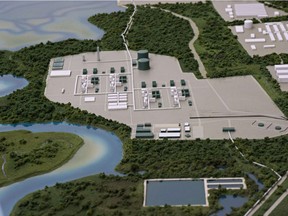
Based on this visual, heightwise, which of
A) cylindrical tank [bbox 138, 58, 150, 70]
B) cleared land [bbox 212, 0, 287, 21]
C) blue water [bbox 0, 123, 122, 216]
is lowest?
blue water [bbox 0, 123, 122, 216]

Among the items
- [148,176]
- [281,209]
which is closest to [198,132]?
[148,176]

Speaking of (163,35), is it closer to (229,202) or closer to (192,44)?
(192,44)

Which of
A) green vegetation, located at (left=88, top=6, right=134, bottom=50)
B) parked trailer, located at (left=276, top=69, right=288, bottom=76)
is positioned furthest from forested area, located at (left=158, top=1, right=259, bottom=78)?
green vegetation, located at (left=88, top=6, right=134, bottom=50)

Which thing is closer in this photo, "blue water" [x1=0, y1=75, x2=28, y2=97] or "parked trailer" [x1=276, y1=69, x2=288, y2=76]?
"parked trailer" [x1=276, y1=69, x2=288, y2=76]

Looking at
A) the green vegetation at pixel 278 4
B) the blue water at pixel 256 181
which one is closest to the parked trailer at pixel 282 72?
the blue water at pixel 256 181

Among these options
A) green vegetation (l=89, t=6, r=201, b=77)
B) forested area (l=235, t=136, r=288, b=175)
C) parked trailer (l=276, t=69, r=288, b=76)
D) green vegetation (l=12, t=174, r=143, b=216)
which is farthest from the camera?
green vegetation (l=89, t=6, r=201, b=77)

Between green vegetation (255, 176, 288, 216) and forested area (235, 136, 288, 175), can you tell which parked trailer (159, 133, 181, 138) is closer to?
forested area (235, 136, 288, 175)

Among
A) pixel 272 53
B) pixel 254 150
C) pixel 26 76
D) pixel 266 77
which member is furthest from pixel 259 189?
pixel 26 76
